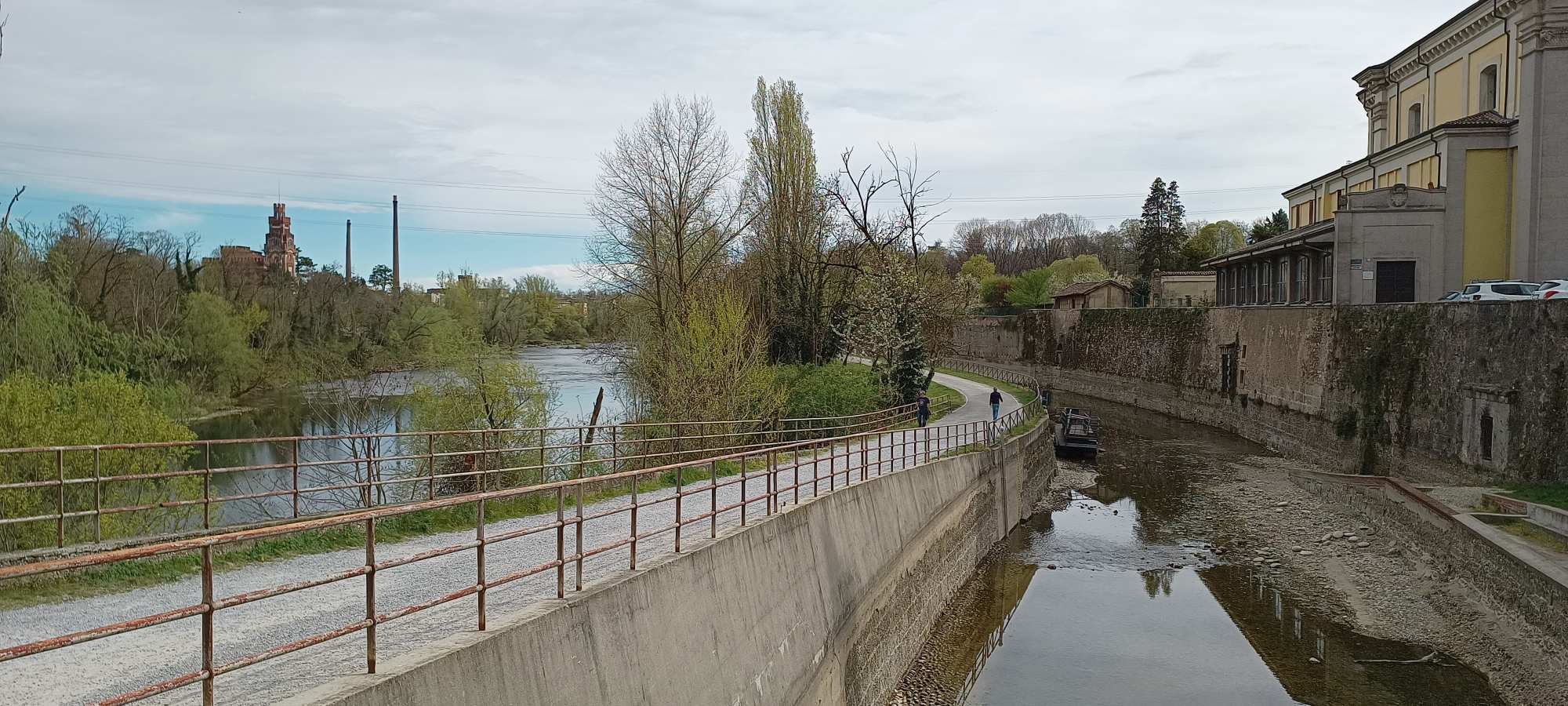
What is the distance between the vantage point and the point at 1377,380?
3111 centimetres

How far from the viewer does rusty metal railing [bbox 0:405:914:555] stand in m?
10.9

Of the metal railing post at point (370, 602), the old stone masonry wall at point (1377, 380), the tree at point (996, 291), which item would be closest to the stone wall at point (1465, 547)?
the old stone masonry wall at point (1377, 380)

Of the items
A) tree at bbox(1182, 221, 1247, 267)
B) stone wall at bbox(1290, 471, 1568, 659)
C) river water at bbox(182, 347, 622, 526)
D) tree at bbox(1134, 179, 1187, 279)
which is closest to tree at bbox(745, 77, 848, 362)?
river water at bbox(182, 347, 622, 526)

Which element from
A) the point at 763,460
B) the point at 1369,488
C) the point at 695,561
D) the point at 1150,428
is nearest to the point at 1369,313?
the point at 1369,488

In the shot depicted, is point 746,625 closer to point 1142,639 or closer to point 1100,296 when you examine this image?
point 1142,639

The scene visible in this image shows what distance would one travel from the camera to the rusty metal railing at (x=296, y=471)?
429 inches

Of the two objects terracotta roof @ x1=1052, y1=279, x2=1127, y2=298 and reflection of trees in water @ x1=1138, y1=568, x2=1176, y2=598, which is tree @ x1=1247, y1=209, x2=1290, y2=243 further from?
reflection of trees in water @ x1=1138, y1=568, x2=1176, y2=598

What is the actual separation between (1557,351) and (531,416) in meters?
23.5

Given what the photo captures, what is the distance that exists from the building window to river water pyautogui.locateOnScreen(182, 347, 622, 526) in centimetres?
2746

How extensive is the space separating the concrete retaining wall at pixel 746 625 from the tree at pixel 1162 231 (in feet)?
208

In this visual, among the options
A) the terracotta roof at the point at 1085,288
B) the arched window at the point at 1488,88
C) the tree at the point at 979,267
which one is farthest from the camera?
the tree at the point at 979,267

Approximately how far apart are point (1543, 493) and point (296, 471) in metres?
23.8

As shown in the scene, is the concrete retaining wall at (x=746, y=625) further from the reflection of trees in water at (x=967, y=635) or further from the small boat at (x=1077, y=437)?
the small boat at (x=1077, y=437)

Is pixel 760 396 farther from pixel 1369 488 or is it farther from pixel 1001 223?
pixel 1001 223
